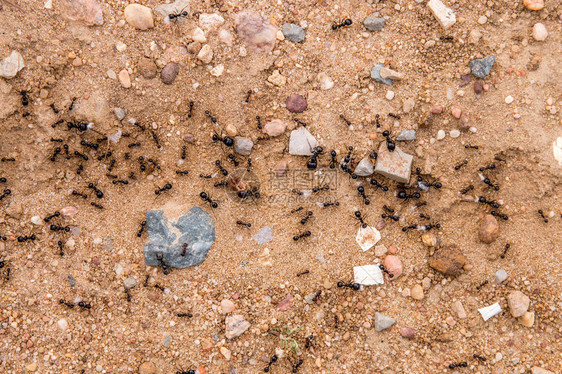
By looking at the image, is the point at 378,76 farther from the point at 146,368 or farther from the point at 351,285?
the point at 146,368

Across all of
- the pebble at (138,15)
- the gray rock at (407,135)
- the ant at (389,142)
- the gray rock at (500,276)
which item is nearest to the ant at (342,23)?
the ant at (389,142)

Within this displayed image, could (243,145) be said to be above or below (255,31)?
below

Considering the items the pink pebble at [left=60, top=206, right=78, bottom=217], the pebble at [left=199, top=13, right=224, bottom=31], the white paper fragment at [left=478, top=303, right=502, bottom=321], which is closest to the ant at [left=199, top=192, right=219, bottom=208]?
the pink pebble at [left=60, top=206, right=78, bottom=217]

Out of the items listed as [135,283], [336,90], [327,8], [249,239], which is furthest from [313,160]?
[135,283]

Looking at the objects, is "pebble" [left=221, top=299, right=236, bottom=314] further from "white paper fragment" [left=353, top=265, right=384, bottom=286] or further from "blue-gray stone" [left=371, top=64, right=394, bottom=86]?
"blue-gray stone" [left=371, top=64, right=394, bottom=86]

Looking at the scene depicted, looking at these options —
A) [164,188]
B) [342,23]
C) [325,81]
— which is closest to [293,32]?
[342,23]

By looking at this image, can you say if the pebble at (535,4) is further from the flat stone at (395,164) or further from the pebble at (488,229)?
the pebble at (488,229)
